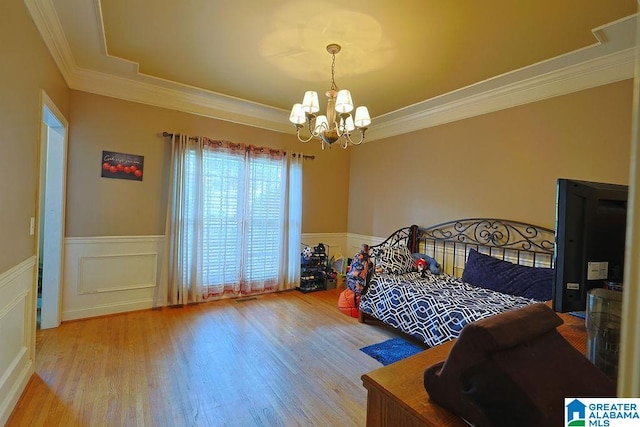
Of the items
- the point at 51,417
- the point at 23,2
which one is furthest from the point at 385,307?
the point at 23,2

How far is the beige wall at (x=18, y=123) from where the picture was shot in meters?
1.60

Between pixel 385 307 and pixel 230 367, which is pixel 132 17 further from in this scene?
pixel 385 307

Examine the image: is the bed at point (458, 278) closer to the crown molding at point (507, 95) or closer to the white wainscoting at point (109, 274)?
the crown molding at point (507, 95)

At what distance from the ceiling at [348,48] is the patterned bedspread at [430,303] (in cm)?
195

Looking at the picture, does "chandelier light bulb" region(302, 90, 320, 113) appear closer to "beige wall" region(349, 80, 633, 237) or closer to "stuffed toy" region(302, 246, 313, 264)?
"beige wall" region(349, 80, 633, 237)

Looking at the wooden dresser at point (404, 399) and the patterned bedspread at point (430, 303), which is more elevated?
the wooden dresser at point (404, 399)

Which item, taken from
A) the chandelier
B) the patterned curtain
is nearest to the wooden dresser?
the chandelier

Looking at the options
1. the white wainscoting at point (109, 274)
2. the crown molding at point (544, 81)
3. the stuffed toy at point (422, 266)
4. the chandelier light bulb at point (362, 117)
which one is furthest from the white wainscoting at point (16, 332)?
the crown molding at point (544, 81)

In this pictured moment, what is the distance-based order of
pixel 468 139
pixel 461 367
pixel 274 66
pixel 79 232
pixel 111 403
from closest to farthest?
pixel 461 367 → pixel 111 403 → pixel 274 66 → pixel 79 232 → pixel 468 139

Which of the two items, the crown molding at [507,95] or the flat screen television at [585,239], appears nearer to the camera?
the flat screen television at [585,239]

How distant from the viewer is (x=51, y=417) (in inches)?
68.7

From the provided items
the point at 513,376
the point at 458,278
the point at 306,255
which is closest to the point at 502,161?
the point at 458,278

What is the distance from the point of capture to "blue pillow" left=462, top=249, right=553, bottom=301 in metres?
2.60

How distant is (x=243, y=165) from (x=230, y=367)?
2.47 m
